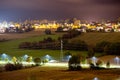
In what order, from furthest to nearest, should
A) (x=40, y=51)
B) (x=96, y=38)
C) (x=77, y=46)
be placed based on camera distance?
(x=96, y=38) → (x=77, y=46) → (x=40, y=51)

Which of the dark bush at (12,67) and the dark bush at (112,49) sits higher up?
the dark bush at (112,49)

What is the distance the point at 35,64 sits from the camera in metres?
30.1

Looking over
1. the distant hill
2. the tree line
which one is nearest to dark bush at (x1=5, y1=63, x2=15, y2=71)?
the tree line

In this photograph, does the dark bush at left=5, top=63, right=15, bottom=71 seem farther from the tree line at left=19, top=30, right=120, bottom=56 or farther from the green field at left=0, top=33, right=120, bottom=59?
the tree line at left=19, top=30, right=120, bottom=56

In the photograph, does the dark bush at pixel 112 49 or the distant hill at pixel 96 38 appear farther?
the distant hill at pixel 96 38

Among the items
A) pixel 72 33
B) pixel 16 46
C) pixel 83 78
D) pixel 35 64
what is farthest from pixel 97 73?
pixel 72 33

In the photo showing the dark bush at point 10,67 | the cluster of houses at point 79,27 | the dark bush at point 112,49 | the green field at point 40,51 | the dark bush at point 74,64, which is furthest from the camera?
the cluster of houses at point 79,27

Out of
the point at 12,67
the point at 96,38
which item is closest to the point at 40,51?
the point at 96,38

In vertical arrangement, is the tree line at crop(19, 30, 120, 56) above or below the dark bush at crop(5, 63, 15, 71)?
above

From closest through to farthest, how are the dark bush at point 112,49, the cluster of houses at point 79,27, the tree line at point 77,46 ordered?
the dark bush at point 112,49 < the tree line at point 77,46 < the cluster of houses at point 79,27

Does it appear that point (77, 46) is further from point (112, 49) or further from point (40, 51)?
point (112, 49)

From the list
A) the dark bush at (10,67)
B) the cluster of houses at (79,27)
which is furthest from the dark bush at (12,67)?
the cluster of houses at (79,27)

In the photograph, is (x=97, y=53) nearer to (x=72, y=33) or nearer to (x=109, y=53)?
(x=109, y=53)

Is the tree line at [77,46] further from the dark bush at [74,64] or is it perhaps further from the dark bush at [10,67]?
the dark bush at [10,67]
